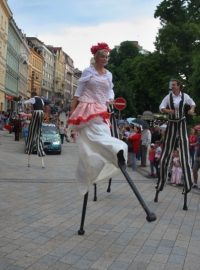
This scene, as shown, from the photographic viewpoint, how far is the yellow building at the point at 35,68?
119 meters

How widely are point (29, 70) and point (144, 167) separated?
101 metres

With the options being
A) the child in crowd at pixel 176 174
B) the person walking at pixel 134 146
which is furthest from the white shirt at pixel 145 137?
the child in crowd at pixel 176 174

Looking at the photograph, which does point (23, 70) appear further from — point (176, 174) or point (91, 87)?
point (91, 87)

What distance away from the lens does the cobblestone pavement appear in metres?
5.65

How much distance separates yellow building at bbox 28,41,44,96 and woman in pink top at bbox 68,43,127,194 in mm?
110079

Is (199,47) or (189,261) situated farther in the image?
(199,47)

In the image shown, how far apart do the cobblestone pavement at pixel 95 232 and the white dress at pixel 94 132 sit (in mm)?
830

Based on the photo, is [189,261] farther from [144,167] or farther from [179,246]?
[144,167]

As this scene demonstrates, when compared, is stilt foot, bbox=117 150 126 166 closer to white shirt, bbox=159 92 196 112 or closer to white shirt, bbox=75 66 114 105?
white shirt, bbox=75 66 114 105

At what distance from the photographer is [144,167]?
19.8m

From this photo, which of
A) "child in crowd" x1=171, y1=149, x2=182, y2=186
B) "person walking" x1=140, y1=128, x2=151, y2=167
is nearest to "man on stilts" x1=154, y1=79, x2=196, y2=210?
"child in crowd" x1=171, y1=149, x2=182, y2=186

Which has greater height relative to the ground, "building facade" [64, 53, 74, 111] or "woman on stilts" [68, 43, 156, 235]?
"building facade" [64, 53, 74, 111]

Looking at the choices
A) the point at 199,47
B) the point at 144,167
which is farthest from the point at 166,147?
the point at 199,47

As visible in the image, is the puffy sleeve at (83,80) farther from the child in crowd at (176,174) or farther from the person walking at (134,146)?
the person walking at (134,146)
